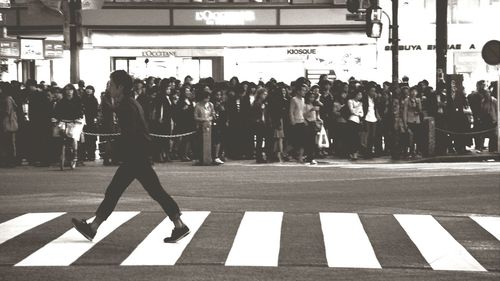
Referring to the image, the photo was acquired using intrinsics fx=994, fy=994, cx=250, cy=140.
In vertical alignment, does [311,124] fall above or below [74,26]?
below

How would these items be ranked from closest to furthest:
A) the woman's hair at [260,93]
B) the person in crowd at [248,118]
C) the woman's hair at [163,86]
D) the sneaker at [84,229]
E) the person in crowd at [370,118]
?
the sneaker at [84,229]
the woman's hair at [163,86]
the woman's hair at [260,93]
the person in crowd at [248,118]
the person in crowd at [370,118]

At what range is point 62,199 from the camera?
15812 millimetres

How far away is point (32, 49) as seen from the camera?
28.8 metres

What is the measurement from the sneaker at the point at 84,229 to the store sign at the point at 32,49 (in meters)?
18.2

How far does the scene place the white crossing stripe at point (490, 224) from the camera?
1216 centimetres

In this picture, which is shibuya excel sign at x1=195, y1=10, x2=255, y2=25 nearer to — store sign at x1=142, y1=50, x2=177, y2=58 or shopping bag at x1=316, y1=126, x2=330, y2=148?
store sign at x1=142, y1=50, x2=177, y2=58

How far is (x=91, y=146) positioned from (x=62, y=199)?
345 inches

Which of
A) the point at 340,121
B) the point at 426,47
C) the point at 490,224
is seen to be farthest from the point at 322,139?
the point at 426,47

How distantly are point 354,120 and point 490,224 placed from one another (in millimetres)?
11860

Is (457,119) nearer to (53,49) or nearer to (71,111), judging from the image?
(71,111)

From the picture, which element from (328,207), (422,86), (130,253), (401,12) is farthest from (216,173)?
(401,12)

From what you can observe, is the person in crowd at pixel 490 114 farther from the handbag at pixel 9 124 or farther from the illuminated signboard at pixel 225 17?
the handbag at pixel 9 124

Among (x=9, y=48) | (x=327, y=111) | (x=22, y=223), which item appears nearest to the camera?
(x=22, y=223)

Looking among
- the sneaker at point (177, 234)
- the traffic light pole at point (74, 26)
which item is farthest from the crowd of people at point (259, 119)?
the sneaker at point (177, 234)
